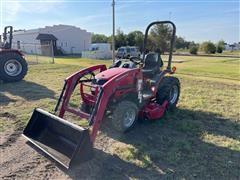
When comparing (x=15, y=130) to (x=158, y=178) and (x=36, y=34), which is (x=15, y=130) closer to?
(x=158, y=178)

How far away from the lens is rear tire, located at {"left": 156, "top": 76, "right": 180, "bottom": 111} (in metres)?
5.77

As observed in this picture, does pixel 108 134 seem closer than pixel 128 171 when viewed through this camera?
No

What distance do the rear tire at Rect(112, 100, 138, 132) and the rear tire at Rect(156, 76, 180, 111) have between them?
3.82 ft

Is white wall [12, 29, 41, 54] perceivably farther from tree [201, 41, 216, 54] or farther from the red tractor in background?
tree [201, 41, 216, 54]

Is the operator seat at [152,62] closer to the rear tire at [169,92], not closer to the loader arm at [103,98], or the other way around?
the rear tire at [169,92]

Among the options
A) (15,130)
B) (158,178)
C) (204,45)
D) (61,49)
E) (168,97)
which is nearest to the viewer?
(158,178)

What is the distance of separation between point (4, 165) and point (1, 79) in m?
7.43

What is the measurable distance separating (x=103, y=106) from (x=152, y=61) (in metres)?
2.37

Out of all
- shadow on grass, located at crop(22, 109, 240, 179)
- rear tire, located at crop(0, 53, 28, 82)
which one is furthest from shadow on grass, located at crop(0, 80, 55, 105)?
shadow on grass, located at crop(22, 109, 240, 179)

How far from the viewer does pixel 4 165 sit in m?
3.77

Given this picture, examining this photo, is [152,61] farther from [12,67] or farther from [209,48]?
[209,48]

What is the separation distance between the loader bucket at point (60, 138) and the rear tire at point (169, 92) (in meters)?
2.47

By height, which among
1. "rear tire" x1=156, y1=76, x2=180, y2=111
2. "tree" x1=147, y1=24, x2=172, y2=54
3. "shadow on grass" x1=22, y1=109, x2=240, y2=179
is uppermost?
"tree" x1=147, y1=24, x2=172, y2=54

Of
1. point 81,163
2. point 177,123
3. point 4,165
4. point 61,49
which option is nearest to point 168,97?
point 177,123
